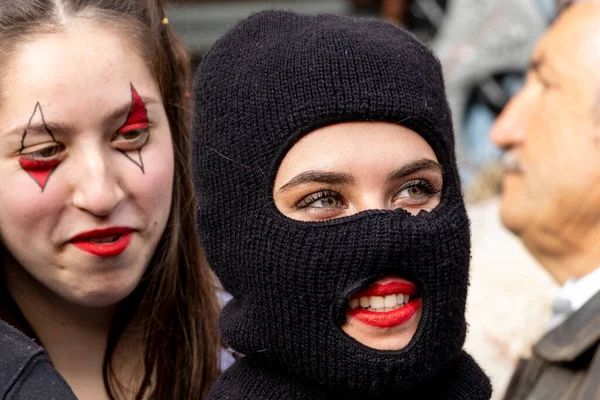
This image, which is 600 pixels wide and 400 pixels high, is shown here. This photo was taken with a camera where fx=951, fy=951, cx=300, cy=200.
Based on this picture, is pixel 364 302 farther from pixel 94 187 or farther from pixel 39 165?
pixel 39 165

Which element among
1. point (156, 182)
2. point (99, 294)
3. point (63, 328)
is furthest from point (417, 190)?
point (63, 328)

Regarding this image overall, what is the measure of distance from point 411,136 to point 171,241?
2.53ft

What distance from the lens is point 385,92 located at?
1873 mm

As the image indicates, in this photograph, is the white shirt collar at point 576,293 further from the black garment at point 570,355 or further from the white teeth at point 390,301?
the white teeth at point 390,301

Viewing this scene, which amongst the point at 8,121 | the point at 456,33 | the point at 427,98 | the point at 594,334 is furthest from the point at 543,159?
the point at 456,33

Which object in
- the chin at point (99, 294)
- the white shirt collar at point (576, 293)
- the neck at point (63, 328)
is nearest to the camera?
the chin at point (99, 294)

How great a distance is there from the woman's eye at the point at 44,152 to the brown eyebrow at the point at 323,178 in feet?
1.86

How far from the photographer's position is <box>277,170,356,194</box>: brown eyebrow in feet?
5.96

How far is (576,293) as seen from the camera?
9.59ft

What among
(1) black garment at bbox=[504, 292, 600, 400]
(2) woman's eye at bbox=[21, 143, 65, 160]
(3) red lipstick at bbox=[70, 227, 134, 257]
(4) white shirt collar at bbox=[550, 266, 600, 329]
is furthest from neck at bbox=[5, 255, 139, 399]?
(4) white shirt collar at bbox=[550, 266, 600, 329]

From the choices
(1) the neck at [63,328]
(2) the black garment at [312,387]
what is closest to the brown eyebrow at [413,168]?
(2) the black garment at [312,387]

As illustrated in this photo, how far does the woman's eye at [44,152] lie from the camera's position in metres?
2.07

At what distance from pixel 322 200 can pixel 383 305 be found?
9.3 inches

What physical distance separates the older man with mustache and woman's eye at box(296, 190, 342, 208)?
1.13 meters
